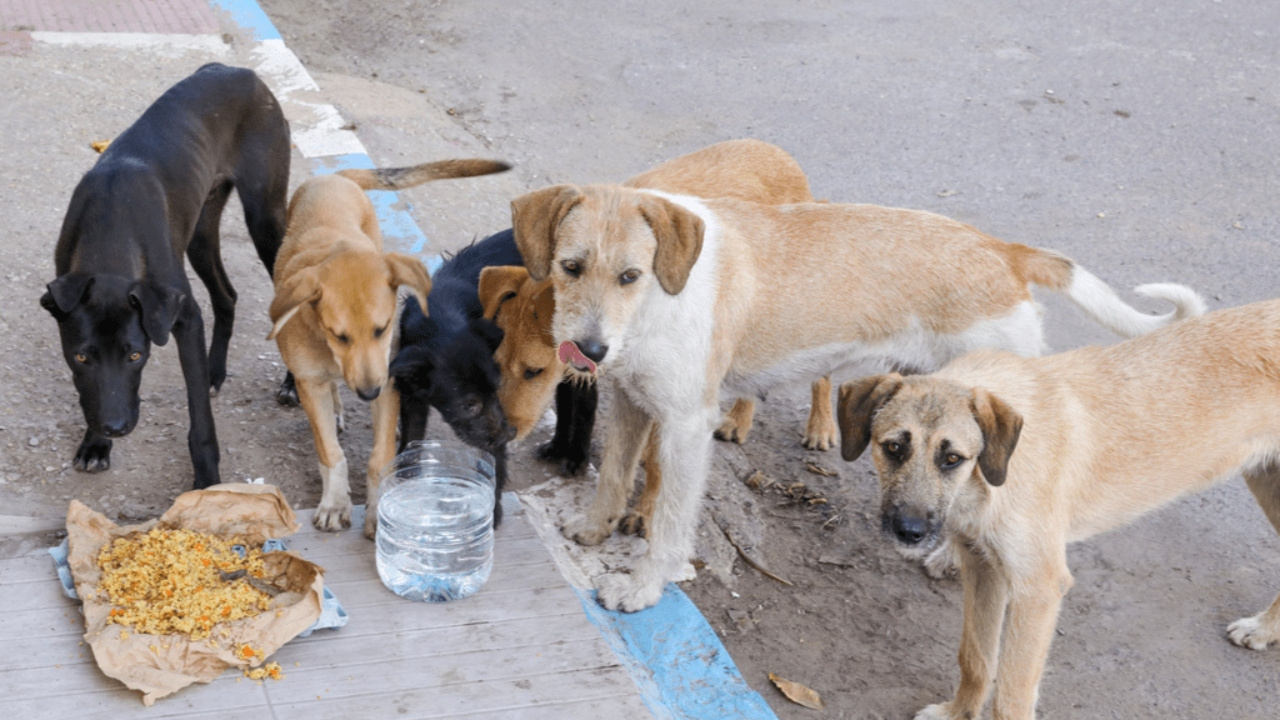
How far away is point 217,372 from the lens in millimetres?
5590

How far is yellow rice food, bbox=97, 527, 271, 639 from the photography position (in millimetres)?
3695

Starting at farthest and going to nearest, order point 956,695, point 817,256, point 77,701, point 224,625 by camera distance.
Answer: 1. point 817,256
2. point 956,695
3. point 224,625
4. point 77,701

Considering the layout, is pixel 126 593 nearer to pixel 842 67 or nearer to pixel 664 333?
pixel 664 333

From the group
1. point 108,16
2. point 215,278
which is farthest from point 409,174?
point 108,16

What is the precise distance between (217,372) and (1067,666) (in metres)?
4.16

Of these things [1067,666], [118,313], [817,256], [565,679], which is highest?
[817,256]

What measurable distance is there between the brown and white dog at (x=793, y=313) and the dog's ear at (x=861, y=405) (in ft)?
2.20

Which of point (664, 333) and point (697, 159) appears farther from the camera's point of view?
point (697, 159)

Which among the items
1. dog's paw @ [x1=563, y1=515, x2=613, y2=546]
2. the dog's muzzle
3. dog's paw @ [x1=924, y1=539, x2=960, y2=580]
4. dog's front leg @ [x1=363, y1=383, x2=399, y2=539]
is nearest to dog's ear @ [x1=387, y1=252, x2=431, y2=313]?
dog's front leg @ [x1=363, y1=383, x2=399, y2=539]

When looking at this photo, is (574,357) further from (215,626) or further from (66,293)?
(66,293)

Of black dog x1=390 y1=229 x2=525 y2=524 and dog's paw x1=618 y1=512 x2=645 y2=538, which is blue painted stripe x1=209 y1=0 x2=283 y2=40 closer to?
black dog x1=390 y1=229 x2=525 y2=524

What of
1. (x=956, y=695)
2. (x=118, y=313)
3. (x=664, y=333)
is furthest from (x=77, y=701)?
(x=956, y=695)

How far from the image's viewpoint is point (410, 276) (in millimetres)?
4371

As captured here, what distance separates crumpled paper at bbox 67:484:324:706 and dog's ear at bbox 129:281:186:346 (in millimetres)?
620
